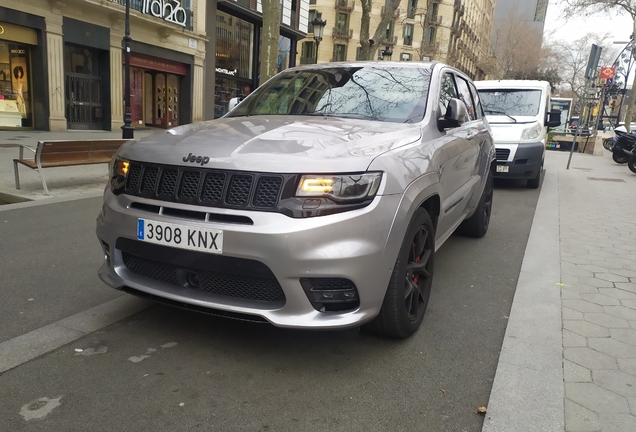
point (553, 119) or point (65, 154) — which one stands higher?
point (553, 119)

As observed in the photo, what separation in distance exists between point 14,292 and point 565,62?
60.8 metres

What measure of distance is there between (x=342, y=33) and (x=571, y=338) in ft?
181

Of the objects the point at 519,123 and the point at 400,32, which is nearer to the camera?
the point at 519,123

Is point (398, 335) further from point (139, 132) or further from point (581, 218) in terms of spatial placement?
point (139, 132)

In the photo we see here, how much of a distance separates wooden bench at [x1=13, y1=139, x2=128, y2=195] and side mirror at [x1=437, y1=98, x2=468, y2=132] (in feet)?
18.4

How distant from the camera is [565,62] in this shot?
53.9 meters

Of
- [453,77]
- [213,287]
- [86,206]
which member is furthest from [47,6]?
[213,287]

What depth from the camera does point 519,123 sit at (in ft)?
32.0

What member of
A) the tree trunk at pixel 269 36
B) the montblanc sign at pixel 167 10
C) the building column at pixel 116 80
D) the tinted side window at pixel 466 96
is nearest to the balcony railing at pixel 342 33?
the montblanc sign at pixel 167 10

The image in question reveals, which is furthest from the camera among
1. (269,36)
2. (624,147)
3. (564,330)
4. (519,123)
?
(624,147)

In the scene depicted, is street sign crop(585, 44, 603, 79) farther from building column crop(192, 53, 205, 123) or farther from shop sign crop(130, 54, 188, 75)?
building column crop(192, 53, 205, 123)

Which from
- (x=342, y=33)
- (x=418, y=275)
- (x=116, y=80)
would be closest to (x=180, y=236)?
(x=418, y=275)

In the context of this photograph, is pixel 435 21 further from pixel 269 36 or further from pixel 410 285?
pixel 410 285

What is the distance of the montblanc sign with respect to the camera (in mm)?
19062
